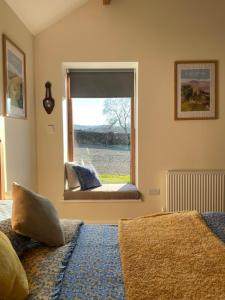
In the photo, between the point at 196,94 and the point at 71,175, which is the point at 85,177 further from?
the point at 196,94

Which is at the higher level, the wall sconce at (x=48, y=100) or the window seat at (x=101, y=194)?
the wall sconce at (x=48, y=100)

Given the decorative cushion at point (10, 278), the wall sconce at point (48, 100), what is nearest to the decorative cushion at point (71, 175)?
the wall sconce at point (48, 100)

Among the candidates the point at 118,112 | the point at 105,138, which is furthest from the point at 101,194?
the point at 118,112

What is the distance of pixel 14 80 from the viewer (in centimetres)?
268

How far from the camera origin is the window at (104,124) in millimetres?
3770

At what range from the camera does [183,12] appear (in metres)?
3.39

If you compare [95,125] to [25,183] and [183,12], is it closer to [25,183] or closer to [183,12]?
[25,183]

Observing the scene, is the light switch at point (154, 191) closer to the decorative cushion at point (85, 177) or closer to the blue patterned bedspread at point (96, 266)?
the decorative cushion at point (85, 177)

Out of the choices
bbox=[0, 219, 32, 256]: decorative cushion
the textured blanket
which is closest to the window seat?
the textured blanket

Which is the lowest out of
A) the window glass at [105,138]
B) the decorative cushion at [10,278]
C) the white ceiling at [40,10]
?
the decorative cushion at [10,278]

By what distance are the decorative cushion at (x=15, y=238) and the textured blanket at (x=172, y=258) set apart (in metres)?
0.53

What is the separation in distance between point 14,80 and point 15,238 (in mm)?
1733

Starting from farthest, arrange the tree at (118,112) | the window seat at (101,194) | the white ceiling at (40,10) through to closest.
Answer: the tree at (118,112), the window seat at (101,194), the white ceiling at (40,10)

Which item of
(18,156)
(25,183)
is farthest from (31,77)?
(25,183)
